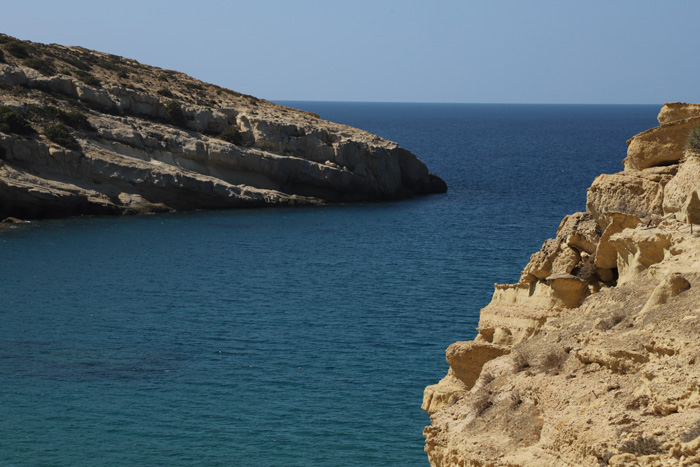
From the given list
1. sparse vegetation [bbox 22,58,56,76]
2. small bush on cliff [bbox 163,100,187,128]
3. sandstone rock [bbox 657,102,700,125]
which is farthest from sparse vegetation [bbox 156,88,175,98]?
sandstone rock [bbox 657,102,700,125]

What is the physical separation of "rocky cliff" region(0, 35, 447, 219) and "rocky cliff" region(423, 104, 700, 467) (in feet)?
217

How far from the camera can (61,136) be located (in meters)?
83.6

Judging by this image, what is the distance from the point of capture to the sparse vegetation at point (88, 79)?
97688mm

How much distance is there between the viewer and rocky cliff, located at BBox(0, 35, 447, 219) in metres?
81.5

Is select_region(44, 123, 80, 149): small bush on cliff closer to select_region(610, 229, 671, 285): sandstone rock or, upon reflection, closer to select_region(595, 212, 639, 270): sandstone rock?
select_region(595, 212, 639, 270): sandstone rock

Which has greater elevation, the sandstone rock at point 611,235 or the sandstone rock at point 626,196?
the sandstone rock at point 626,196

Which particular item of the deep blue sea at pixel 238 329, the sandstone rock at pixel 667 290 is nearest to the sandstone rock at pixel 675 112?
the sandstone rock at pixel 667 290

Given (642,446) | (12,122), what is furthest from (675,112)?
(12,122)

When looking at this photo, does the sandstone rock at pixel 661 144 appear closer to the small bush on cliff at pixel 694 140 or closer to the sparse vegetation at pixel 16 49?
the small bush on cliff at pixel 694 140

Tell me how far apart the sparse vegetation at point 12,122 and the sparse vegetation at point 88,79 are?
49.6 feet

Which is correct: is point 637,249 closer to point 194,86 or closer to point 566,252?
point 566,252

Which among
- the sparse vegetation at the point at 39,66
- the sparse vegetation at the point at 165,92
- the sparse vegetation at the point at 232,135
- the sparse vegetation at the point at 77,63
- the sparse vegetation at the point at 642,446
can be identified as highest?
the sparse vegetation at the point at 77,63

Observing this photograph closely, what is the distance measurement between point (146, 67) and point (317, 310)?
256 feet

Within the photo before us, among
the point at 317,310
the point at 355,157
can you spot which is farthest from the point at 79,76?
the point at 317,310
